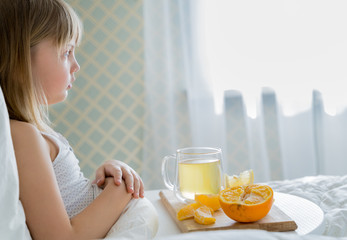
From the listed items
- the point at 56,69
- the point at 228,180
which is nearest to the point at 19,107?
the point at 56,69

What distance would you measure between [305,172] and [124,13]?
161 cm

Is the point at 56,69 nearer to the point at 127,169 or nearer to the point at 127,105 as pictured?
the point at 127,169

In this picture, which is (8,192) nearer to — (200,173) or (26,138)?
(26,138)

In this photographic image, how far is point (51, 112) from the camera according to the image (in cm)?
250

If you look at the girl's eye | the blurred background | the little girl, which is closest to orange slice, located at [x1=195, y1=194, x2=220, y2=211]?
the little girl

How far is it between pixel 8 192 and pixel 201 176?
0.42 m

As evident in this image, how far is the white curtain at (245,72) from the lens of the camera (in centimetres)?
250

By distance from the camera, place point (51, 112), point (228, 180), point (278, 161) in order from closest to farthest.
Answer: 1. point (228, 180)
2. point (51, 112)
3. point (278, 161)

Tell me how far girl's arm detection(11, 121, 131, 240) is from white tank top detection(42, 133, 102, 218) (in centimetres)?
10

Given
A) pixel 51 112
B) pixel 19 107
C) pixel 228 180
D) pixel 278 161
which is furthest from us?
pixel 278 161

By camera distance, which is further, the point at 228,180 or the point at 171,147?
the point at 171,147

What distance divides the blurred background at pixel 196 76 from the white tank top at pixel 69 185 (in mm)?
1666

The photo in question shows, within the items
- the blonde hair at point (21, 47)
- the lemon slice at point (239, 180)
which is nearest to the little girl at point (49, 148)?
the blonde hair at point (21, 47)

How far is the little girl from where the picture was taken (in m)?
0.68
